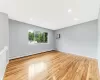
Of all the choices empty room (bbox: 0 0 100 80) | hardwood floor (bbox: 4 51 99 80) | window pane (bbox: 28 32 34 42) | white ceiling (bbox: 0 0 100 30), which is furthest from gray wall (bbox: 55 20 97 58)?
window pane (bbox: 28 32 34 42)

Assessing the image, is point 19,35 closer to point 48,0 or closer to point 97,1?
point 48,0

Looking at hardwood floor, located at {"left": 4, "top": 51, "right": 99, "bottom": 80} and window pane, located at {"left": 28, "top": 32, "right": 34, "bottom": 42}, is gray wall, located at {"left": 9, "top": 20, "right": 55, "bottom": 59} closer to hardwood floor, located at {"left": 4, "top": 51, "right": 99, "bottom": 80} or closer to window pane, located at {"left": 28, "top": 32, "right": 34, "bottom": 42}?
window pane, located at {"left": 28, "top": 32, "right": 34, "bottom": 42}

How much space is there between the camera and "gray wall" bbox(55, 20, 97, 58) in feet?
17.1

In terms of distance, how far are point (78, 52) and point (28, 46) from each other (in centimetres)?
376

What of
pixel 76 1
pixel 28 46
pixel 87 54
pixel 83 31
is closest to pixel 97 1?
pixel 76 1

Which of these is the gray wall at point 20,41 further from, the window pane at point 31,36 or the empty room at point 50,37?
the window pane at point 31,36

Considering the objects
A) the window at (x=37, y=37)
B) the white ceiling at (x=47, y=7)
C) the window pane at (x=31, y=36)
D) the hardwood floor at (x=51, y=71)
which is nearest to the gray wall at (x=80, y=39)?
the window at (x=37, y=37)

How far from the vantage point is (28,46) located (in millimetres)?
5617

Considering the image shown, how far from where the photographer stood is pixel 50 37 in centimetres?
802

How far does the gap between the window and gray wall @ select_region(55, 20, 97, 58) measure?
1483mm

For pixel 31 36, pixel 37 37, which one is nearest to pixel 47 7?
pixel 31 36

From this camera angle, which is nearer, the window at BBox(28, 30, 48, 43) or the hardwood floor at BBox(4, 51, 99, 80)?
the hardwood floor at BBox(4, 51, 99, 80)

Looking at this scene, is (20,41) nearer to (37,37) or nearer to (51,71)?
(37,37)

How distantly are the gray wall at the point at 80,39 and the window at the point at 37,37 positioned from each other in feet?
4.87
